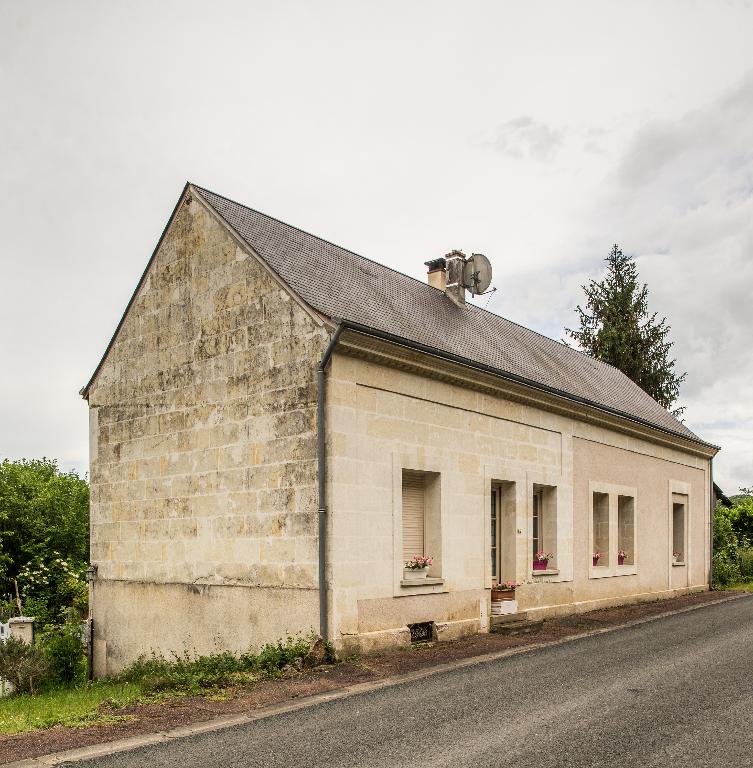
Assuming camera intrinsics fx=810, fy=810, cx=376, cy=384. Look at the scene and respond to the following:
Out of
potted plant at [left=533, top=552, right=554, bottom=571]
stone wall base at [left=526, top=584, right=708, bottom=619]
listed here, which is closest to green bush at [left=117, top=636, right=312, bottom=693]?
stone wall base at [left=526, top=584, right=708, bottom=619]

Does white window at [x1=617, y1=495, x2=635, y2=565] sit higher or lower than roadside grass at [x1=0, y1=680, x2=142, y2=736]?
higher

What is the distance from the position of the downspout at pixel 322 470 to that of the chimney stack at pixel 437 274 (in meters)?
7.59

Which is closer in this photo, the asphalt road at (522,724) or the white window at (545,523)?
the asphalt road at (522,724)

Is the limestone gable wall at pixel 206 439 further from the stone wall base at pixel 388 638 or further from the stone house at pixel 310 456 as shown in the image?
the stone wall base at pixel 388 638

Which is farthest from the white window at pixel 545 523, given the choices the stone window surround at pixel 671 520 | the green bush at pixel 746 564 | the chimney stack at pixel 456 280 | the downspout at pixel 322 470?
the green bush at pixel 746 564

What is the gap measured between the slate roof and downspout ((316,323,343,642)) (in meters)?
0.64

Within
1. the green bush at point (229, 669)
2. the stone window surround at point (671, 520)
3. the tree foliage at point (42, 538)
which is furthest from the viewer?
the tree foliage at point (42, 538)

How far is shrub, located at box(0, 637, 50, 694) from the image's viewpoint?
1216 cm

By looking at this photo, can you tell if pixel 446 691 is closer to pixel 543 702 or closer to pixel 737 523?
pixel 543 702

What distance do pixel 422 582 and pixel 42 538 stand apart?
17.9 metres

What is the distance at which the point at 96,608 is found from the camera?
48.6ft

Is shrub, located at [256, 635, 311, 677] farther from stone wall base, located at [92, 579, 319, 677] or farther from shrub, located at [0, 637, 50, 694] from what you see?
shrub, located at [0, 637, 50, 694]

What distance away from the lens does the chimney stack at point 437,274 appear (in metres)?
18.1

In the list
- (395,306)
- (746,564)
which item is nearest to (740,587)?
(746,564)
